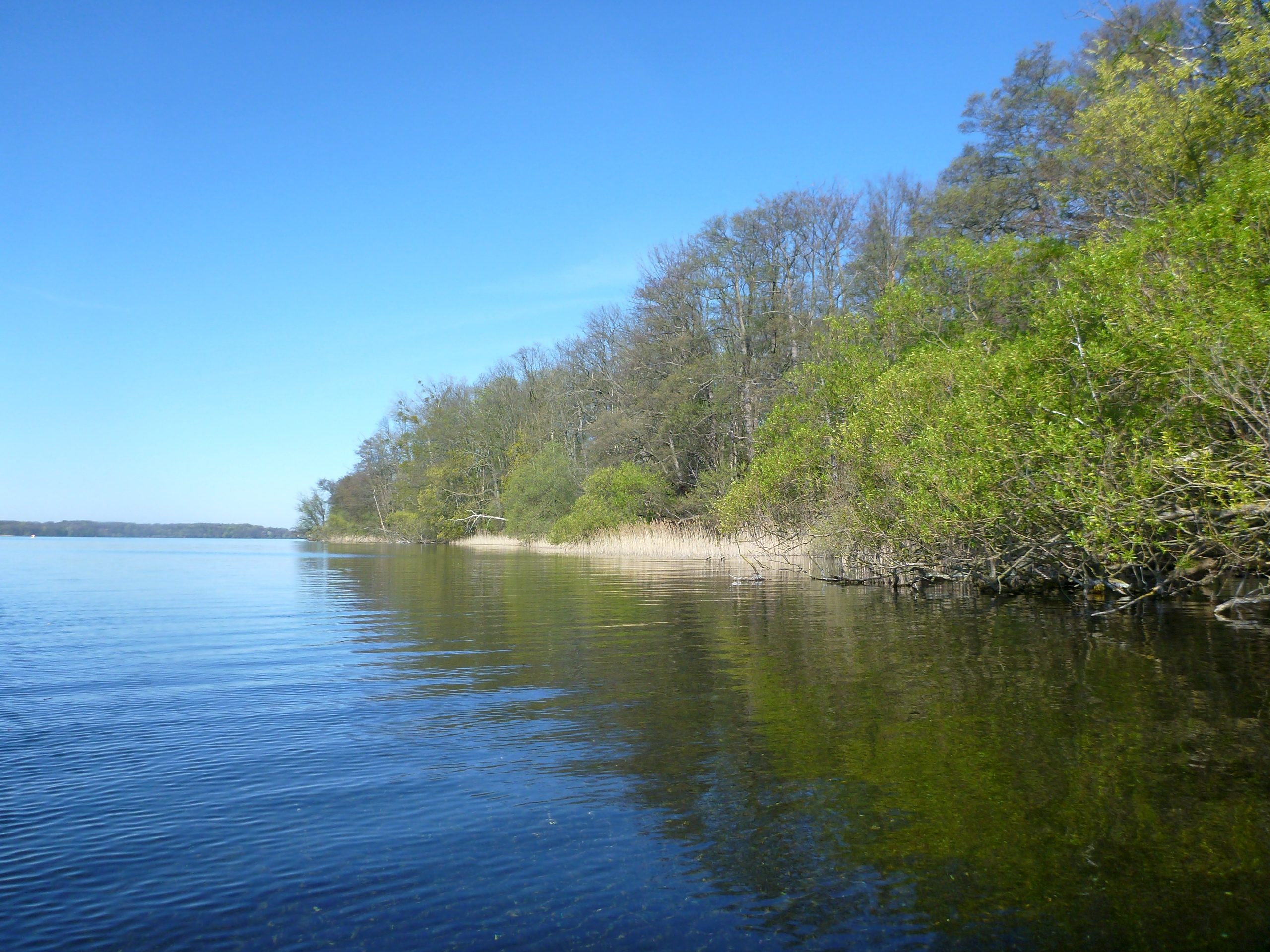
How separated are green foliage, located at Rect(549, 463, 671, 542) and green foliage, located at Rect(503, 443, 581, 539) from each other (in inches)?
247

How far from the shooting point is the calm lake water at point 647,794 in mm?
3793

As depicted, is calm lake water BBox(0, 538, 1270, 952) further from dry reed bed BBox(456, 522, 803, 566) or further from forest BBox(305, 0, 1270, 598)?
dry reed bed BBox(456, 522, 803, 566)

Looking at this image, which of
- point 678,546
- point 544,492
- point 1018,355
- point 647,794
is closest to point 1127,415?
point 1018,355

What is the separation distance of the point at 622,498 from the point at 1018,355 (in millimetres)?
28981

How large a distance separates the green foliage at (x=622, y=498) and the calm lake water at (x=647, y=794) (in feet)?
97.9

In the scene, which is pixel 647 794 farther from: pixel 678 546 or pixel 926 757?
pixel 678 546

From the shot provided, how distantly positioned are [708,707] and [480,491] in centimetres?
6197

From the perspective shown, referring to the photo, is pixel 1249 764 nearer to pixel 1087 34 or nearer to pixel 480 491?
pixel 1087 34

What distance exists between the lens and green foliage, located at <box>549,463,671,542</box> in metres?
41.5

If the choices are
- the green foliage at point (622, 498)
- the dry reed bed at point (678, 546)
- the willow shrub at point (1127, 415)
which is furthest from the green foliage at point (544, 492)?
the willow shrub at point (1127, 415)

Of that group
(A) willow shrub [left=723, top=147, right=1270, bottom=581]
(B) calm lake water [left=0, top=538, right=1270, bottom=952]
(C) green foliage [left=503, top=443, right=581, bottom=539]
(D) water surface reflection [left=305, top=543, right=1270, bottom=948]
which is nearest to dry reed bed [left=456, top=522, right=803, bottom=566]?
(C) green foliage [left=503, top=443, right=581, bottom=539]

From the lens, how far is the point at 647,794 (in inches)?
211

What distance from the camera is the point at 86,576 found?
27.5 m

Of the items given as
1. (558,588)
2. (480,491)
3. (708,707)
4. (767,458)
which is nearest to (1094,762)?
(708,707)
